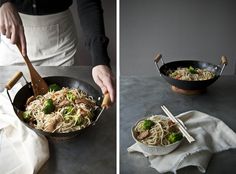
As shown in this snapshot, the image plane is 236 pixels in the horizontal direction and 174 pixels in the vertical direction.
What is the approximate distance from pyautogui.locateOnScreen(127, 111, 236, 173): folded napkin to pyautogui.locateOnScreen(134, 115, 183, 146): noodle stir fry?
0.02 meters

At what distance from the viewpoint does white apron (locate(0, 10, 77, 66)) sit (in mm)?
550

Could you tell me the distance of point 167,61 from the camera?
0.53 metres

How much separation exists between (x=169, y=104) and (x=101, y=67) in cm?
13

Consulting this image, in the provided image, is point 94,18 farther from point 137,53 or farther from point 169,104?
point 169,104

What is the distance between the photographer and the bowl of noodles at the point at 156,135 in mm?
429

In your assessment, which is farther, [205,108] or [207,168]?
[205,108]

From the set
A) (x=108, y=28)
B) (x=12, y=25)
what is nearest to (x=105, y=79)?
(x=108, y=28)

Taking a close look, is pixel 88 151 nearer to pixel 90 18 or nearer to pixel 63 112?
pixel 63 112

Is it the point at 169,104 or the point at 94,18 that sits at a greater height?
the point at 94,18

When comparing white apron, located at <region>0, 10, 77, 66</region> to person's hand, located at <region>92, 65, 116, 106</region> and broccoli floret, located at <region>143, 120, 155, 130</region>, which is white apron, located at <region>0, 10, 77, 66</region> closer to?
person's hand, located at <region>92, 65, 116, 106</region>

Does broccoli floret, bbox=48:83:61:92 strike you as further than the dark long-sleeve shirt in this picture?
Yes

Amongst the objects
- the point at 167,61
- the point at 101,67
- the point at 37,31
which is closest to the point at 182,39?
the point at 167,61

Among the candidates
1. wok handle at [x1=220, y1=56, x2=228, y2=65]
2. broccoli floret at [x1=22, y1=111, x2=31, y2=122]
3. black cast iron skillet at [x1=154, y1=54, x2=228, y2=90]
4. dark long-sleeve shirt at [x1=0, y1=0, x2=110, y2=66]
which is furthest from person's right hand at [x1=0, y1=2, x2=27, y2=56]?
wok handle at [x1=220, y1=56, x2=228, y2=65]

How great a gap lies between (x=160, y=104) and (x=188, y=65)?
0.11 m
